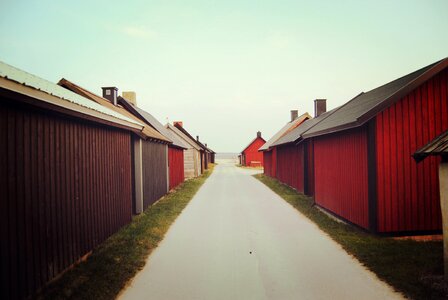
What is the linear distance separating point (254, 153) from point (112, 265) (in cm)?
5178

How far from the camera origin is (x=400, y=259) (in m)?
6.00

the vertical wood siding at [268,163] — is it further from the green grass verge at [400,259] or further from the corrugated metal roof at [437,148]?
the corrugated metal roof at [437,148]

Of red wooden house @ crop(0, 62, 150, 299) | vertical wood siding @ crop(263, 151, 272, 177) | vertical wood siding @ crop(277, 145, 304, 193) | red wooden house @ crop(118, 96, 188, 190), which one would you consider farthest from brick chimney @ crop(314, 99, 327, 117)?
red wooden house @ crop(0, 62, 150, 299)

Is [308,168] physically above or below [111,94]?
below

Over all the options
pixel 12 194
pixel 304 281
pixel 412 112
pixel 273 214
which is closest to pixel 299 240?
pixel 304 281

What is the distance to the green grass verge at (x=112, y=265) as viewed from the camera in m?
4.75

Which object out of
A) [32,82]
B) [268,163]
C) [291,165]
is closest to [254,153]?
[268,163]

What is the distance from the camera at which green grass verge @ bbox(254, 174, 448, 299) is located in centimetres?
473

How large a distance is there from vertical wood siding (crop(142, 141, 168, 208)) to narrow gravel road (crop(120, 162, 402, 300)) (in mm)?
3774

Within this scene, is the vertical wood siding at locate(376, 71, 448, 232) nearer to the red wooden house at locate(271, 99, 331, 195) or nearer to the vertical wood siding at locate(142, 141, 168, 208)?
the red wooden house at locate(271, 99, 331, 195)

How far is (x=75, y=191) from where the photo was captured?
630 centimetres

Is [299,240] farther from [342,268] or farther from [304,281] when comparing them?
[304,281]

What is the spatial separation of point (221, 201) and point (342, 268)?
870cm

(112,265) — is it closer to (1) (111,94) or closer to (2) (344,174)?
(2) (344,174)
